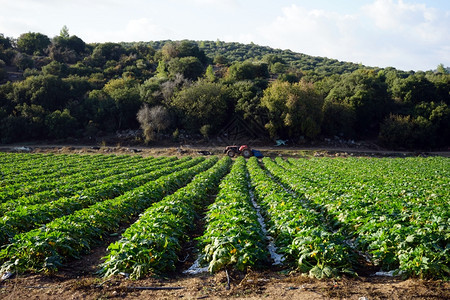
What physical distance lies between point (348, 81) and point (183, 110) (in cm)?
3034

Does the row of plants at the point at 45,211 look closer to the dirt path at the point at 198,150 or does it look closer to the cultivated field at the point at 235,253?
the cultivated field at the point at 235,253

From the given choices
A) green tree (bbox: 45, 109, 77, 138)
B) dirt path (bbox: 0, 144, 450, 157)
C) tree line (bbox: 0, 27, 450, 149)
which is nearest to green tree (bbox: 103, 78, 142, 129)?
tree line (bbox: 0, 27, 450, 149)

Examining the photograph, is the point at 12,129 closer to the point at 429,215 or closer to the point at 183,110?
the point at 183,110

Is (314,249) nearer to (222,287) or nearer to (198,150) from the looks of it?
(222,287)

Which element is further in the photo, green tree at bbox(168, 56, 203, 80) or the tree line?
green tree at bbox(168, 56, 203, 80)

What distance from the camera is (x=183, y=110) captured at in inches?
1983

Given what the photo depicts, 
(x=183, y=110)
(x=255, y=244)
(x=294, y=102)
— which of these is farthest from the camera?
(x=183, y=110)

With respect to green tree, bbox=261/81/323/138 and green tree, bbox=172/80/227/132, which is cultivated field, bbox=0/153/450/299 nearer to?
green tree, bbox=261/81/323/138

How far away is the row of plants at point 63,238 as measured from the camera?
6.18 m

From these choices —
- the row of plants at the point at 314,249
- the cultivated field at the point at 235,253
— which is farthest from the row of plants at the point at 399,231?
the row of plants at the point at 314,249

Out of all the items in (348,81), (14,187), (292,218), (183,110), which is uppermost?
(348,81)

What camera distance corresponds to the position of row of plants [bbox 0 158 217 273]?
20.3 ft

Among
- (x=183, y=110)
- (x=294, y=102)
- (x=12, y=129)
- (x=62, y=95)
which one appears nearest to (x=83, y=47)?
(x=62, y=95)

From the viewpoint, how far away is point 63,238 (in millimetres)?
6820
